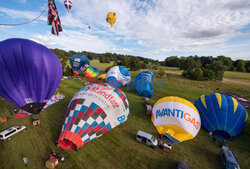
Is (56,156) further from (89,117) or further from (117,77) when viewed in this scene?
(117,77)

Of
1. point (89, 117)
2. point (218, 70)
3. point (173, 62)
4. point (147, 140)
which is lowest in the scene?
point (147, 140)

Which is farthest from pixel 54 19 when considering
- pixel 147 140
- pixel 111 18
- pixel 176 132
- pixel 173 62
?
pixel 173 62

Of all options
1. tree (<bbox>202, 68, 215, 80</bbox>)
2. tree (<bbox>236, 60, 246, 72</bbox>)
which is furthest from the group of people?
tree (<bbox>236, 60, 246, 72</bbox>)

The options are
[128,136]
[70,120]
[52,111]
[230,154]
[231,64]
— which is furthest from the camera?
[231,64]

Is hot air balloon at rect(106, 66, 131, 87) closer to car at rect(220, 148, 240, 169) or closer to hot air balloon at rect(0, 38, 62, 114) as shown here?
hot air balloon at rect(0, 38, 62, 114)

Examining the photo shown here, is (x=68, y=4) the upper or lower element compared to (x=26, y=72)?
upper

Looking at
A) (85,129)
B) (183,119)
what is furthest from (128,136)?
(183,119)

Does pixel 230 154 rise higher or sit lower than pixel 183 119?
lower

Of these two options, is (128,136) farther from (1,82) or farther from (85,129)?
(1,82)
